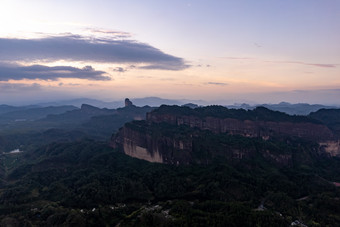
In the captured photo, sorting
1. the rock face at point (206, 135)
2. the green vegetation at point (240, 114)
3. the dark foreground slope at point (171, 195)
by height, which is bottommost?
the dark foreground slope at point (171, 195)

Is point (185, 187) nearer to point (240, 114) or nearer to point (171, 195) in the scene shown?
point (171, 195)

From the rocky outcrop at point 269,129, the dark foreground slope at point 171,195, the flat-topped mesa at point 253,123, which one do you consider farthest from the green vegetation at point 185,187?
the rocky outcrop at point 269,129

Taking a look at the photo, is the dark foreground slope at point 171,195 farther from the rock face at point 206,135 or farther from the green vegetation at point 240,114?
the green vegetation at point 240,114

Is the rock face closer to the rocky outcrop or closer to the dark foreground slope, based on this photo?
the rocky outcrop

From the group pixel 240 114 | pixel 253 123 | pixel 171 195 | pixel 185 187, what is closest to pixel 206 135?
pixel 253 123

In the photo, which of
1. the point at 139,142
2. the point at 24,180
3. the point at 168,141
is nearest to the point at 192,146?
the point at 168,141

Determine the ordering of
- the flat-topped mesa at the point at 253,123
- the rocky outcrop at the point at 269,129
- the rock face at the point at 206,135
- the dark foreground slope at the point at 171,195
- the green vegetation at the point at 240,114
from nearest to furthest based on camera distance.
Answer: the dark foreground slope at the point at 171,195 → the rock face at the point at 206,135 → the rocky outcrop at the point at 269,129 → the flat-topped mesa at the point at 253,123 → the green vegetation at the point at 240,114
